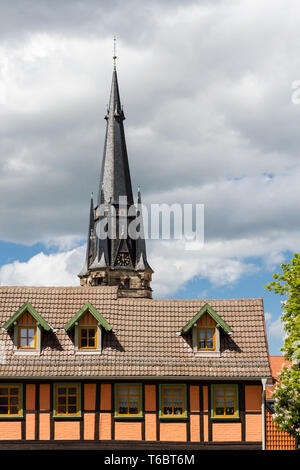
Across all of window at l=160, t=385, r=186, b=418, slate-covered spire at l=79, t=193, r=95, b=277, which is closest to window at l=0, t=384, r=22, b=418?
window at l=160, t=385, r=186, b=418

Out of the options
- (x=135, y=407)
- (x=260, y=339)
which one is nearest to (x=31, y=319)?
(x=135, y=407)

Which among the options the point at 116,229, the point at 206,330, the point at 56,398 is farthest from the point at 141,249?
the point at 56,398

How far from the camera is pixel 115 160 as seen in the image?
88.4m

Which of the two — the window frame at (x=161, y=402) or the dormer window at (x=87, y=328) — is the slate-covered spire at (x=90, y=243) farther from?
the window frame at (x=161, y=402)

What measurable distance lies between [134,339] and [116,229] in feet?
205

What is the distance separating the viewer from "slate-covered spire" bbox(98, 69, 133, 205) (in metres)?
88.3

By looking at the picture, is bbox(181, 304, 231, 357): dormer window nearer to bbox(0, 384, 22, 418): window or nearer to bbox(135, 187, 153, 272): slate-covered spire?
bbox(0, 384, 22, 418): window

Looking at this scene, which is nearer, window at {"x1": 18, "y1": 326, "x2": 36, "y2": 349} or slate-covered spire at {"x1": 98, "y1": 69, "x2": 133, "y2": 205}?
window at {"x1": 18, "y1": 326, "x2": 36, "y2": 349}

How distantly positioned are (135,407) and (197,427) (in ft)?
8.38

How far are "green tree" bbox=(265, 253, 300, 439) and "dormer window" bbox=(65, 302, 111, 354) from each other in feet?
24.4

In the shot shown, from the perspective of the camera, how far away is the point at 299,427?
82.5 feet

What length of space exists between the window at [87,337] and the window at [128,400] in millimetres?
2016

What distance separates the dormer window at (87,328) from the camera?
84.0 feet

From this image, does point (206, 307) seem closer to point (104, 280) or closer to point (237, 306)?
point (237, 306)
